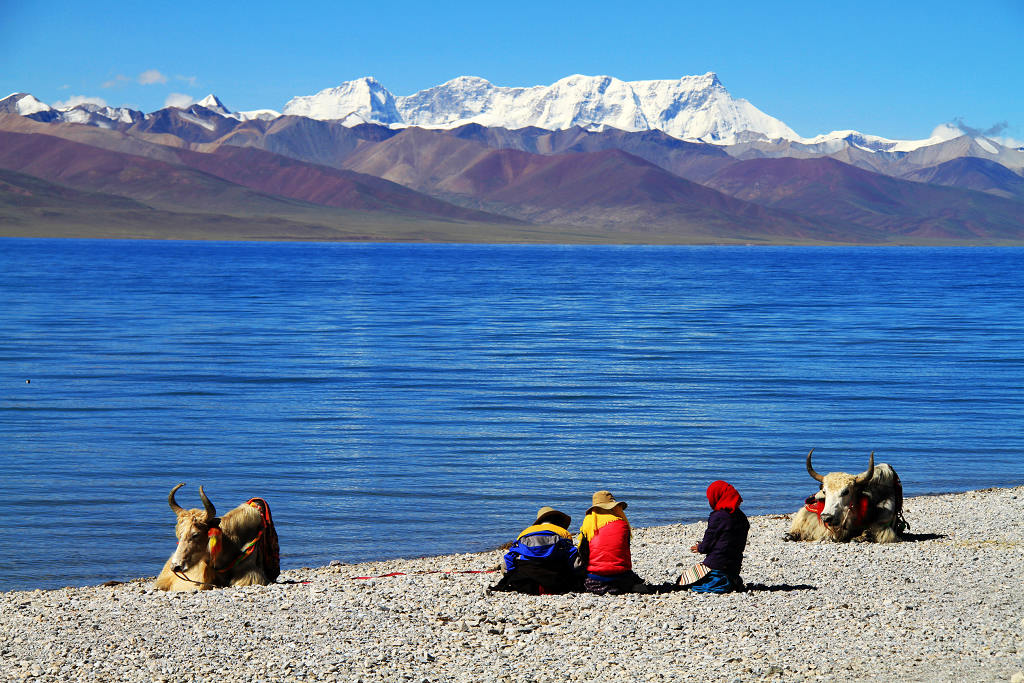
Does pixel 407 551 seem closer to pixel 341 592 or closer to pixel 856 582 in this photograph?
pixel 341 592

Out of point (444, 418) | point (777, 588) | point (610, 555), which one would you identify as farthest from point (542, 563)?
point (444, 418)

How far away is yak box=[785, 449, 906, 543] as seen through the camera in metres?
11.3

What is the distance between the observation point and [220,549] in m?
9.27

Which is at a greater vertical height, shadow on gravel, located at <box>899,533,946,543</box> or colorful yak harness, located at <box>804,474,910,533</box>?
colorful yak harness, located at <box>804,474,910,533</box>

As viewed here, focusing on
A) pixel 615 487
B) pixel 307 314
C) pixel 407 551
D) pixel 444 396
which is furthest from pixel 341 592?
pixel 307 314

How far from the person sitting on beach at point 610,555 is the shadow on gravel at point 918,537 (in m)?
3.76

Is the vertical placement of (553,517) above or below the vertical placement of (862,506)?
above

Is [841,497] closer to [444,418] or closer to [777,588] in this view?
[777,588]

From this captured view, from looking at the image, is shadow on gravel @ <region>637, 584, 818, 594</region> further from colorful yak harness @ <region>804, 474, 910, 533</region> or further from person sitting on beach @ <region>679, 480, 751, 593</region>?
colorful yak harness @ <region>804, 474, 910, 533</region>

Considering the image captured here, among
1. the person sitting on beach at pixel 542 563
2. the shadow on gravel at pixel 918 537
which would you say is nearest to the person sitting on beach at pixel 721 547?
the person sitting on beach at pixel 542 563

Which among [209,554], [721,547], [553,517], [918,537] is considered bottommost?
[918,537]

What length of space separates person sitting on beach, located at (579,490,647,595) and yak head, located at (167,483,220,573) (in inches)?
109

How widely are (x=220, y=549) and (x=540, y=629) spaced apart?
105 inches

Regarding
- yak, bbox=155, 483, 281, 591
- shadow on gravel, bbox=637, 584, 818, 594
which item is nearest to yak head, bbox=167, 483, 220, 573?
yak, bbox=155, 483, 281, 591
